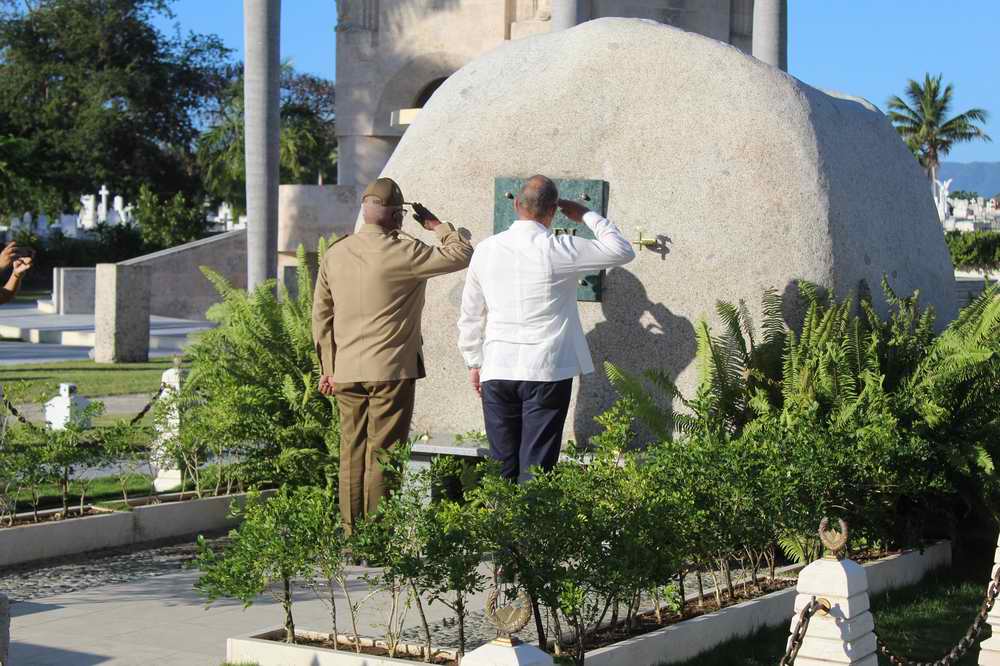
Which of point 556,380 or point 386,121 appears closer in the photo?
point 556,380

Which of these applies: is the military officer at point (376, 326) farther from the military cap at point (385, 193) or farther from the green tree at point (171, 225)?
the green tree at point (171, 225)

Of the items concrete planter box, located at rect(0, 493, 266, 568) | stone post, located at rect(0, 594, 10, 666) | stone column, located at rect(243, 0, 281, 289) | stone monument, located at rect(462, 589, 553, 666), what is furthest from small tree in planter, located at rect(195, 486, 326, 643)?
stone column, located at rect(243, 0, 281, 289)

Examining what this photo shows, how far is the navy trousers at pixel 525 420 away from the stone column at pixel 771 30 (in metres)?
9.46

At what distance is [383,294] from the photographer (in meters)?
7.54

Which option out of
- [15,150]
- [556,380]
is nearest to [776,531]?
[556,380]

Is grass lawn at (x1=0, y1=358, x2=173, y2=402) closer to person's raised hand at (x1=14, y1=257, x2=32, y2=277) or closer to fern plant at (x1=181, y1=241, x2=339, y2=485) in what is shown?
fern plant at (x1=181, y1=241, x2=339, y2=485)

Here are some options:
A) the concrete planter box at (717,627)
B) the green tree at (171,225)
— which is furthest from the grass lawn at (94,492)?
Result: the green tree at (171,225)

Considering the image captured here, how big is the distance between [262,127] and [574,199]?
6.79 metres

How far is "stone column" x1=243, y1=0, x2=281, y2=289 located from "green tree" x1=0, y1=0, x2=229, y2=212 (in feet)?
123

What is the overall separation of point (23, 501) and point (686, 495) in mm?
5234

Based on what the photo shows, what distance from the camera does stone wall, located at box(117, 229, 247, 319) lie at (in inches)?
1153

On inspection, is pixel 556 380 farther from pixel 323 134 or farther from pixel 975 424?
pixel 323 134

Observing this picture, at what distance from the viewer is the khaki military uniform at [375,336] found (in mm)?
7480

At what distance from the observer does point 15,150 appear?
37.6 meters
